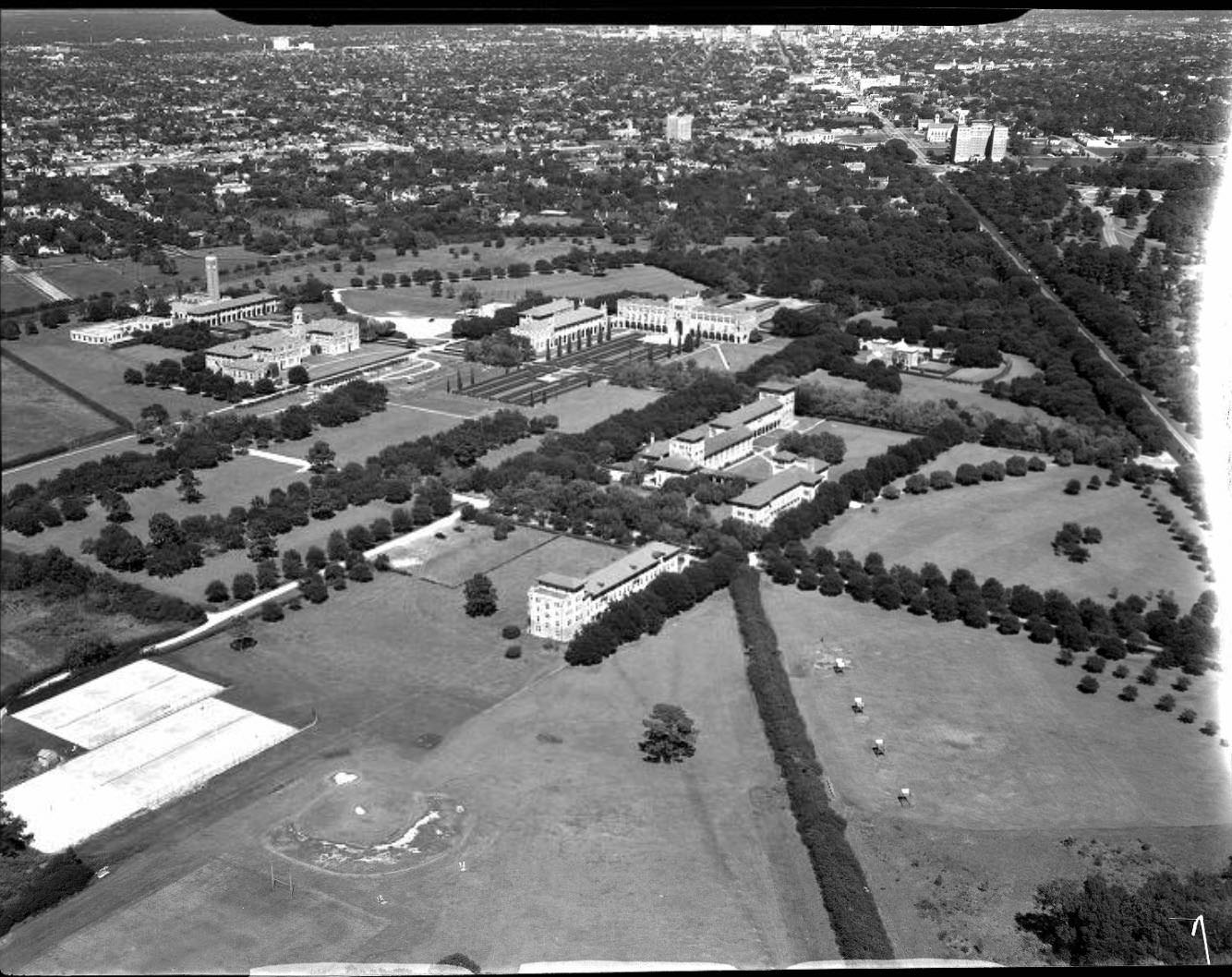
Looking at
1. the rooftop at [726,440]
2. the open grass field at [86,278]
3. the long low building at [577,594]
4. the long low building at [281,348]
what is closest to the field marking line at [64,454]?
the long low building at [281,348]

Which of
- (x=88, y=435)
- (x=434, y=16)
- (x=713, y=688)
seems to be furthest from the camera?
(x=88, y=435)

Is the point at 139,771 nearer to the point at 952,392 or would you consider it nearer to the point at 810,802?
the point at 810,802

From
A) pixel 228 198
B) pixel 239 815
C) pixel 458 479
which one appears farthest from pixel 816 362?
pixel 228 198

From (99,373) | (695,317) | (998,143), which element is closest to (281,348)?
(99,373)

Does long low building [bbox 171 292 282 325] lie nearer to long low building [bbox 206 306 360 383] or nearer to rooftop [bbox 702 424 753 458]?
long low building [bbox 206 306 360 383]

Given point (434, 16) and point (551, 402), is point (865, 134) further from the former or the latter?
point (434, 16)

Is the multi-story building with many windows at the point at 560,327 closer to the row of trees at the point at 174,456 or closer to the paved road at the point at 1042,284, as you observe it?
the row of trees at the point at 174,456
